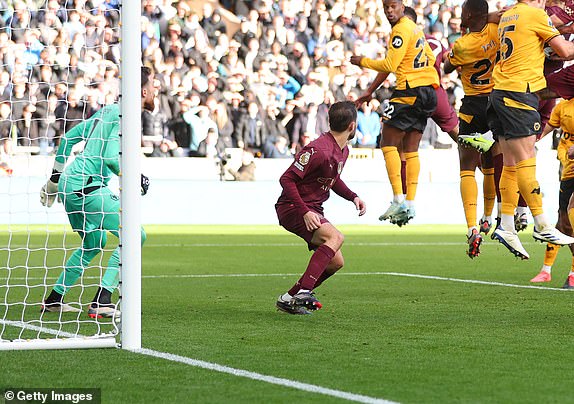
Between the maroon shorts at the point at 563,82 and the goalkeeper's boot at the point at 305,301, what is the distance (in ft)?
10.2

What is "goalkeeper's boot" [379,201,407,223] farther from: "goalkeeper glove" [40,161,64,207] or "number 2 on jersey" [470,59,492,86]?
"goalkeeper glove" [40,161,64,207]

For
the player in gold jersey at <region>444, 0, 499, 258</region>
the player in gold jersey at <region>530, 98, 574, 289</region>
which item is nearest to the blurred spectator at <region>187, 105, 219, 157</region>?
the player in gold jersey at <region>444, 0, 499, 258</region>

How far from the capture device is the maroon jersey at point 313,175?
8484 mm

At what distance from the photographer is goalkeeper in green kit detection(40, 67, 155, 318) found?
823 centimetres

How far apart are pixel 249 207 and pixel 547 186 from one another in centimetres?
593

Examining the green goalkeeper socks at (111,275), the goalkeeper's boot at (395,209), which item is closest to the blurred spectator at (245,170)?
the goalkeeper's boot at (395,209)

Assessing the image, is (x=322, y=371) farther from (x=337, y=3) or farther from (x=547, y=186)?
(x=337, y=3)

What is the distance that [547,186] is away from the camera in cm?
2261

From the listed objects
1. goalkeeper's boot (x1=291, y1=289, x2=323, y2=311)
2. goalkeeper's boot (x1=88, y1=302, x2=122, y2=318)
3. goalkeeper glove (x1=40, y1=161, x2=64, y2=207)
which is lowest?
goalkeeper's boot (x1=88, y1=302, x2=122, y2=318)

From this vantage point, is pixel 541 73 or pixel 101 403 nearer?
pixel 101 403

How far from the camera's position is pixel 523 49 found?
974cm

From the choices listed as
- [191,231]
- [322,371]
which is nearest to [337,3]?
[191,231]

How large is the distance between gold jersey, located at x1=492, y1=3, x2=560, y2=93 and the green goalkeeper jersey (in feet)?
11.6

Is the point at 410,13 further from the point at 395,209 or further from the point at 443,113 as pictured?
the point at 395,209
